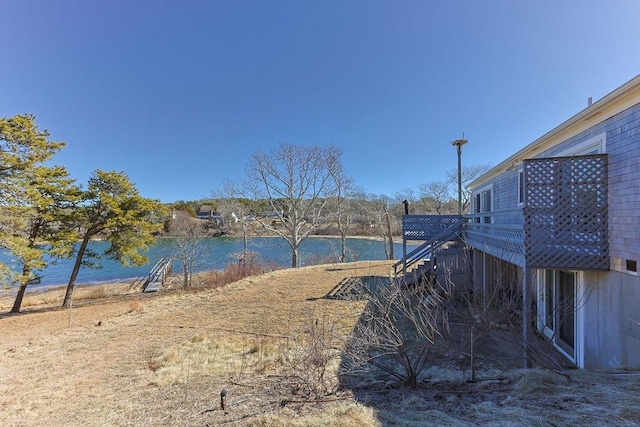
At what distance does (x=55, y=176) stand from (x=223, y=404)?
15.9m

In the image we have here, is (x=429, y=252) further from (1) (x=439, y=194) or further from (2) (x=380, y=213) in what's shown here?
(1) (x=439, y=194)

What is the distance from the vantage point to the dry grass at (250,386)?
2852 millimetres

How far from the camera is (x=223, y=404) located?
11.0ft

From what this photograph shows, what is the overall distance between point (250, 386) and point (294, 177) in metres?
19.7

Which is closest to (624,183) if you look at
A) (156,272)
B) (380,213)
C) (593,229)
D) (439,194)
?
(593,229)

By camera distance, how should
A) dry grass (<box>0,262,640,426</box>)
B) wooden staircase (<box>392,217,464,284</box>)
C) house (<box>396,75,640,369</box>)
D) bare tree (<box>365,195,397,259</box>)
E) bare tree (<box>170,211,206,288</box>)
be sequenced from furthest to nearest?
bare tree (<box>365,195,397,259</box>) < bare tree (<box>170,211,206,288</box>) < wooden staircase (<box>392,217,464,284</box>) < house (<box>396,75,640,369</box>) < dry grass (<box>0,262,640,426</box>)

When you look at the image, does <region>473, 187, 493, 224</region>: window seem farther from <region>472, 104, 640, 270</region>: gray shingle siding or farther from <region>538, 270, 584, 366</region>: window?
<region>472, 104, 640, 270</region>: gray shingle siding

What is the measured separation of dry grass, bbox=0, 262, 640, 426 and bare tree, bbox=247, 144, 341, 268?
15.0 meters

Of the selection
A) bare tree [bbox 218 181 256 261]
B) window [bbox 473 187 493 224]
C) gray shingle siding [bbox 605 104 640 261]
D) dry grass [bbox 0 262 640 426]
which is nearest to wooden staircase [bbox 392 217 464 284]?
dry grass [bbox 0 262 640 426]

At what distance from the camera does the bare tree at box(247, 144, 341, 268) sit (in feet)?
75.1

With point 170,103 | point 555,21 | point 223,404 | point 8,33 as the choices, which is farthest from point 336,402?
point 170,103

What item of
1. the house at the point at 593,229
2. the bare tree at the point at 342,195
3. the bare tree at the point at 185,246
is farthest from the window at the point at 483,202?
the bare tree at the point at 185,246

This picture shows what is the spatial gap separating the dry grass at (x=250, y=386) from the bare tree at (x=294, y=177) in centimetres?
1502

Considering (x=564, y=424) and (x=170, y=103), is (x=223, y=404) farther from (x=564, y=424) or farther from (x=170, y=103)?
(x=170, y=103)
